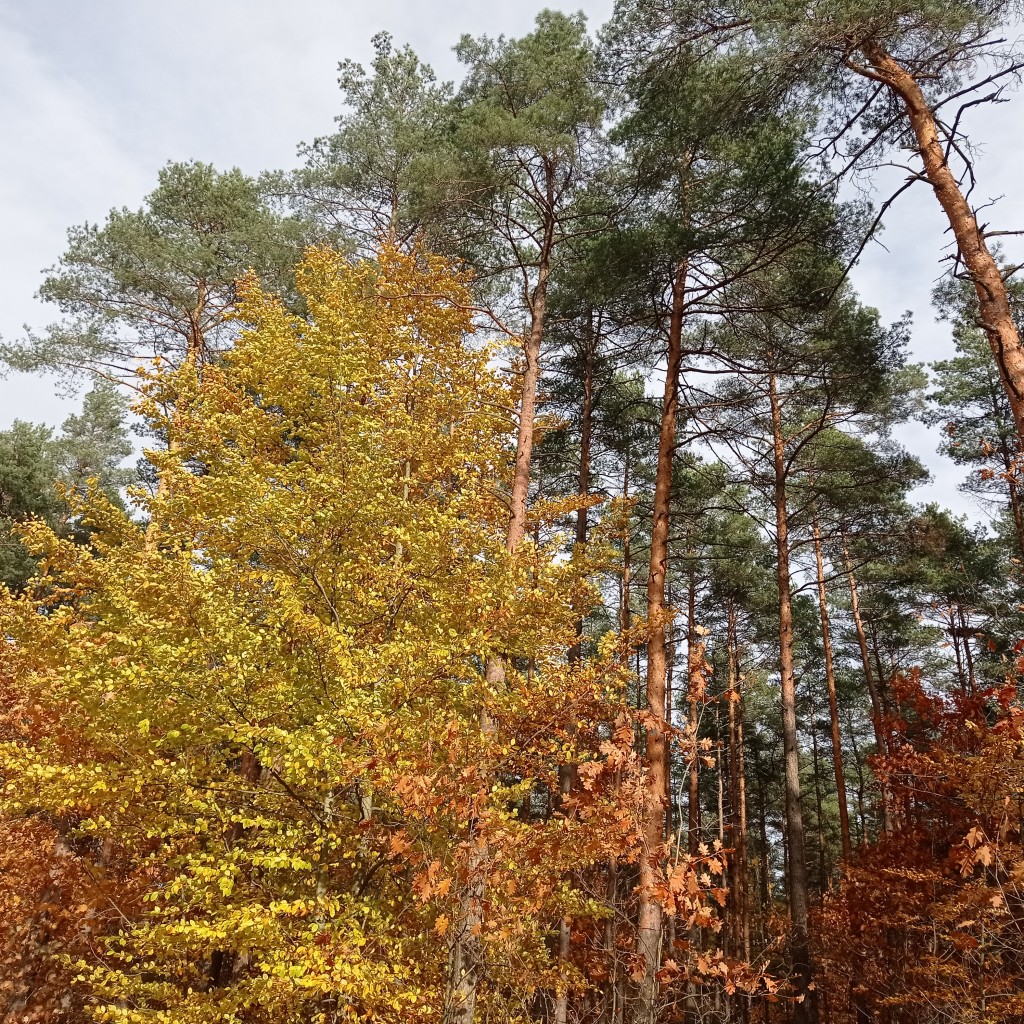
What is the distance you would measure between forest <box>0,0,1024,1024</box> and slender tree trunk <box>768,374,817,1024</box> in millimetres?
87

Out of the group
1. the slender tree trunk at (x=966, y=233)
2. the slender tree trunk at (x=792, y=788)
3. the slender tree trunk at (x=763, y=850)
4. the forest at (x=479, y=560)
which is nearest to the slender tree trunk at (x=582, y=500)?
the forest at (x=479, y=560)

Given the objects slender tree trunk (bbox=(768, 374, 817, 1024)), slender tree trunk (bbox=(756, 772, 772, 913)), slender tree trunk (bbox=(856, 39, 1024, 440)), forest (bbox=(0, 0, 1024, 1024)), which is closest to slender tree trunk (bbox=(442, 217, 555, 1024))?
forest (bbox=(0, 0, 1024, 1024))

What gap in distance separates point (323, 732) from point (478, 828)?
1.45 metres

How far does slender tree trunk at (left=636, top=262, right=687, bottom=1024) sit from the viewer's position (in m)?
5.23

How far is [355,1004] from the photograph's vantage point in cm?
516

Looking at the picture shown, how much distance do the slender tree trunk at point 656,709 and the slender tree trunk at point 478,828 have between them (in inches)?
47.2

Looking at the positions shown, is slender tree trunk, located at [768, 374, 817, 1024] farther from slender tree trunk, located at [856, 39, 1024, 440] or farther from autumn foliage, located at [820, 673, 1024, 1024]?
slender tree trunk, located at [856, 39, 1024, 440]

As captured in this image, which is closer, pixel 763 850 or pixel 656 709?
pixel 656 709

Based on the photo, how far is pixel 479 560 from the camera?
300 inches

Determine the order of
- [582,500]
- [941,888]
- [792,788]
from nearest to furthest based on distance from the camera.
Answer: [582,500] < [941,888] < [792,788]

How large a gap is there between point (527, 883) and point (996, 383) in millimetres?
16046

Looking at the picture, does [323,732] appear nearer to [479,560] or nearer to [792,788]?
[479,560]

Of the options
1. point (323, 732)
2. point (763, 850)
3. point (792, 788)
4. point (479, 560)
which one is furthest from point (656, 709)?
point (763, 850)

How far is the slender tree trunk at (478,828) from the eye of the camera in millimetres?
4121
